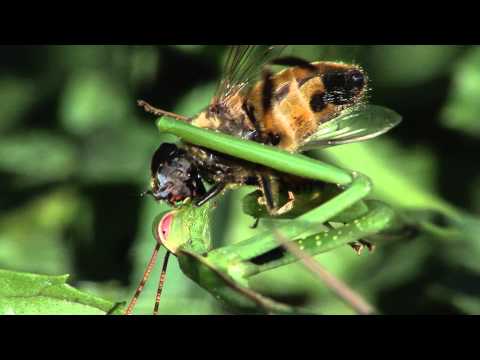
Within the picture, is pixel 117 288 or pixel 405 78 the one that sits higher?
pixel 405 78

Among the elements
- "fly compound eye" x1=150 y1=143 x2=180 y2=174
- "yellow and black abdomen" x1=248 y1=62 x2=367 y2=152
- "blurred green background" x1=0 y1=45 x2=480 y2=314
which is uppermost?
"yellow and black abdomen" x1=248 y1=62 x2=367 y2=152

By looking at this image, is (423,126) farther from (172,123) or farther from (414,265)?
(172,123)

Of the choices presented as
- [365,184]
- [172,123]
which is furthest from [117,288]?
[365,184]

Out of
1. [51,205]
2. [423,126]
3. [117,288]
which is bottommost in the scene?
[117,288]

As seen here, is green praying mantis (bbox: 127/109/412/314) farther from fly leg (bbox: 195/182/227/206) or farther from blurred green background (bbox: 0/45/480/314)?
blurred green background (bbox: 0/45/480/314)

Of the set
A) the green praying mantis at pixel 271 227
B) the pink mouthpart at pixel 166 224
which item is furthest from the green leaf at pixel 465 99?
the pink mouthpart at pixel 166 224

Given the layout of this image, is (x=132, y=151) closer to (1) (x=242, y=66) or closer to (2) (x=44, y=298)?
(1) (x=242, y=66)

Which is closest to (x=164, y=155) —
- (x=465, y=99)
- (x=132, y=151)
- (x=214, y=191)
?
(x=214, y=191)

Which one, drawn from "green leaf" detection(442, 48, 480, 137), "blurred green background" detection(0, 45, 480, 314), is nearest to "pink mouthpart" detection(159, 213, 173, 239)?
"blurred green background" detection(0, 45, 480, 314)
